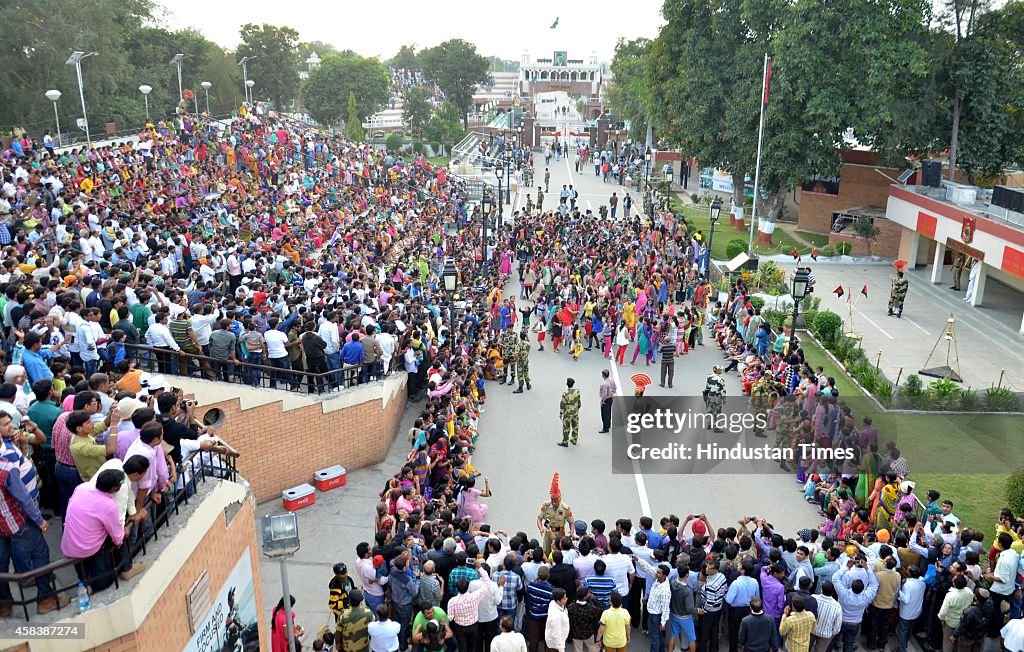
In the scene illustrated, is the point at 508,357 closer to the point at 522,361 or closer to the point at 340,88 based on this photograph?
the point at 522,361

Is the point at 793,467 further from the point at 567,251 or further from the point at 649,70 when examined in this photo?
the point at 649,70

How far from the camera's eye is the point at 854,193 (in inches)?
1468

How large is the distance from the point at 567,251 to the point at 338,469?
1614cm

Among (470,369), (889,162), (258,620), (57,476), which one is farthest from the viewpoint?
(889,162)

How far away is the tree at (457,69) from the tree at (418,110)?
30.5ft

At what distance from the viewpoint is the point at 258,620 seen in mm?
8977

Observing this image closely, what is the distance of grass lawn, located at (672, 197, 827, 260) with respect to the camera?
113 feet

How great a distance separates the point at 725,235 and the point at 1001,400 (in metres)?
21.8

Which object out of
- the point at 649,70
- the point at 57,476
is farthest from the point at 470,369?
the point at 649,70

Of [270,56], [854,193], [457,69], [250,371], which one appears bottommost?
[250,371]

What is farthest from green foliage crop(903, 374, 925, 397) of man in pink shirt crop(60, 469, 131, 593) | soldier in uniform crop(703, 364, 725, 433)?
man in pink shirt crop(60, 469, 131, 593)

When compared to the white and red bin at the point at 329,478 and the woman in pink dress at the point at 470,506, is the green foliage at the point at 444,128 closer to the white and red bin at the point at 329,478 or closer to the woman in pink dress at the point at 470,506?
the white and red bin at the point at 329,478

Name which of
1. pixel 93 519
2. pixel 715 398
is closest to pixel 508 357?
pixel 715 398

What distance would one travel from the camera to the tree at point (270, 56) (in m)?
67.1
